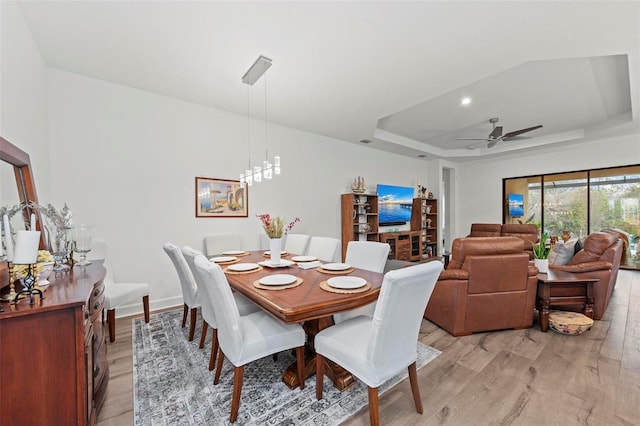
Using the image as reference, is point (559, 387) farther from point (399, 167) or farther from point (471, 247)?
point (399, 167)

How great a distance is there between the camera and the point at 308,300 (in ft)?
5.02

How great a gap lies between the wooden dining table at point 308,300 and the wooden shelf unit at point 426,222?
502cm

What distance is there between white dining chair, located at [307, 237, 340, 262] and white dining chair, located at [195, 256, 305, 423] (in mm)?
1347

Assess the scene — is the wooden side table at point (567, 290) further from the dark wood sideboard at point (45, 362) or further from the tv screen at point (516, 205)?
the tv screen at point (516, 205)

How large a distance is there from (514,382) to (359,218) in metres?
3.99

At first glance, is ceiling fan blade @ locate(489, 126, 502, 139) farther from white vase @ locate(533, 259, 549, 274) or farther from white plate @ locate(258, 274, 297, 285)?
white plate @ locate(258, 274, 297, 285)

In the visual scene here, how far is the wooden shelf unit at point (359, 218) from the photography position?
17.5ft

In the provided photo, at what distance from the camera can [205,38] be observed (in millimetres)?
2344

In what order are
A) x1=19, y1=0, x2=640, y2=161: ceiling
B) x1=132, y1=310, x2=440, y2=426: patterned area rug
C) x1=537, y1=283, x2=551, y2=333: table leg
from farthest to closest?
x1=537, y1=283, x2=551, y2=333: table leg → x1=19, y1=0, x2=640, y2=161: ceiling → x1=132, y1=310, x2=440, y2=426: patterned area rug

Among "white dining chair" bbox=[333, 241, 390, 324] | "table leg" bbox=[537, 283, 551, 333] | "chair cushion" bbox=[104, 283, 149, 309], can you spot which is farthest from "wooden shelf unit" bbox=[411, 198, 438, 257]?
"chair cushion" bbox=[104, 283, 149, 309]

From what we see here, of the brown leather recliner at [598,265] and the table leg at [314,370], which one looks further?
the brown leather recliner at [598,265]

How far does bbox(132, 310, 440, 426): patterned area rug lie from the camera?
160 centimetres

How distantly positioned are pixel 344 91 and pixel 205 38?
1.66m

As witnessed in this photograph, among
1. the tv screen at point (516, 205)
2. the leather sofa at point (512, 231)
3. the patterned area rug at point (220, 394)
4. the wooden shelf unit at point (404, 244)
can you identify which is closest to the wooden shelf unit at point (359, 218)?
the wooden shelf unit at point (404, 244)
